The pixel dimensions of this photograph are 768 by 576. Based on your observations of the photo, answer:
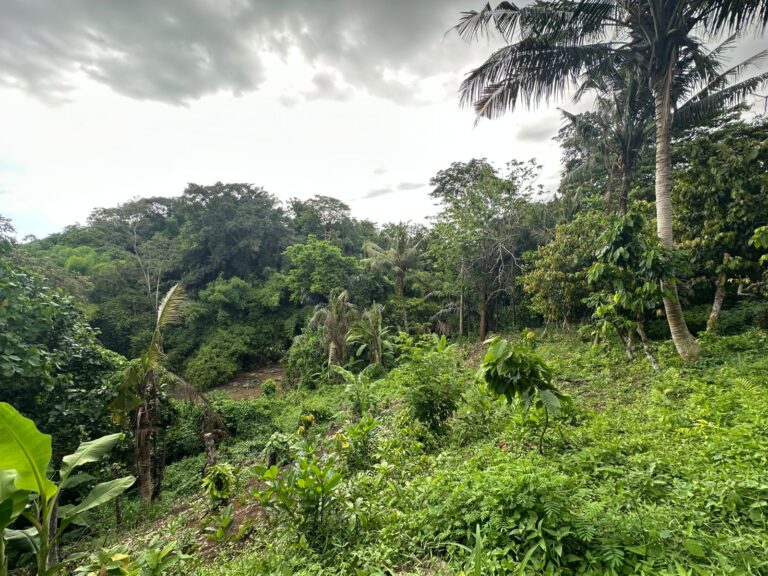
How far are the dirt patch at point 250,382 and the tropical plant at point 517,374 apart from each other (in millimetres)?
11612

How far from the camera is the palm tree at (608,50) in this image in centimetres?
494

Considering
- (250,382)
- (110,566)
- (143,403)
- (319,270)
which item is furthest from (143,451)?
(319,270)

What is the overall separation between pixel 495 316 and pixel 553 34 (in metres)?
8.93

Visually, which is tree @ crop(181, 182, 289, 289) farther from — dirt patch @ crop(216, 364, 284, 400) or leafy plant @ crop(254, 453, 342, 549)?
leafy plant @ crop(254, 453, 342, 549)

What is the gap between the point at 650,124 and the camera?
7.33 metres

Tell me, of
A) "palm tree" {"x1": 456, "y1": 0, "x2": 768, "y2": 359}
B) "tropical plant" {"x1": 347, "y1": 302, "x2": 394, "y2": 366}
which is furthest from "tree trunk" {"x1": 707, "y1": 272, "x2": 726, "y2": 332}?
"tropical plant" {"x1": 347, "y1": 302, "x2": 394, "y2": 366}

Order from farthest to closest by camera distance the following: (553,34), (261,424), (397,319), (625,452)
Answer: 1. (397,319)
2. (261,424)
3. (553,34)
4. (625,452)

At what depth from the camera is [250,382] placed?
14.5m

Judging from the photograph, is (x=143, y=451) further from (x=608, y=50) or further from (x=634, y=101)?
(x=634, y=101)

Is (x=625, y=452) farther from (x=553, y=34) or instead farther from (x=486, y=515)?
(x=553, y=34)

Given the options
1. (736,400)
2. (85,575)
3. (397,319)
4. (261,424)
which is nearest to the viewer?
(85,575)

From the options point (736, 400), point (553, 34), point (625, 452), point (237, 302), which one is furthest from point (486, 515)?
point (237, 302)

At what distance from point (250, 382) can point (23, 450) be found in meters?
13.8

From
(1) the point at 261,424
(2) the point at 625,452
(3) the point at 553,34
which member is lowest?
(1) the point at 261,424
